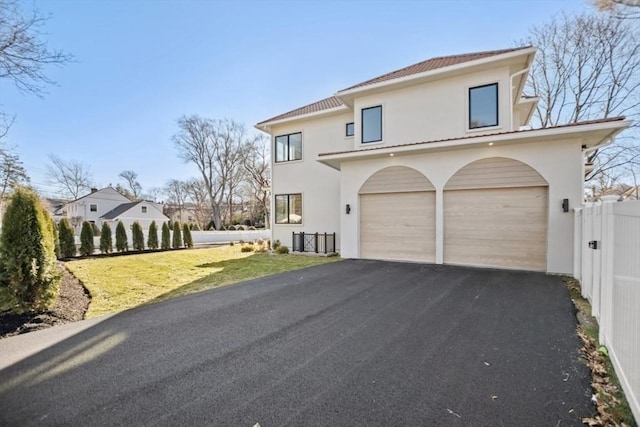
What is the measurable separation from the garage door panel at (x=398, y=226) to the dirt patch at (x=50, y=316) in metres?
7.61

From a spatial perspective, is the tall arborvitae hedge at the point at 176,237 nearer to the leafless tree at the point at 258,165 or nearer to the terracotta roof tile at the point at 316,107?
the terracotta roof tile at the point at 316,107

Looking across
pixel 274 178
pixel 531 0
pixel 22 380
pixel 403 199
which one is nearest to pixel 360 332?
pixel 22 380

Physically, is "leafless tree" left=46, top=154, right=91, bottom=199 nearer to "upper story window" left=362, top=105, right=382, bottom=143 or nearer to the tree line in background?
the tree line in background

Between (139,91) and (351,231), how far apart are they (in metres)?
15.0

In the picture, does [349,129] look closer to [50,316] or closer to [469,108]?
[469,108]

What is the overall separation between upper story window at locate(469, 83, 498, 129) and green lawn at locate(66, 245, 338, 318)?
7002 mm

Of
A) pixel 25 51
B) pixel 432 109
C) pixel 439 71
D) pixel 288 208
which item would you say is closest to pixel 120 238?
pixel 288 208

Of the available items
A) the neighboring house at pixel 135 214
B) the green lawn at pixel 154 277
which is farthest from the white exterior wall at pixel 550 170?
the neighboring house at pixel 135 214

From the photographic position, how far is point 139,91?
16.5m

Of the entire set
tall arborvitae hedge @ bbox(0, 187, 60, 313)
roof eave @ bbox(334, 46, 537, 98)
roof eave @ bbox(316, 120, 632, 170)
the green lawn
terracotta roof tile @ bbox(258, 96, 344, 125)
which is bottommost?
the green lawn

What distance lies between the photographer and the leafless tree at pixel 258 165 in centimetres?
3159

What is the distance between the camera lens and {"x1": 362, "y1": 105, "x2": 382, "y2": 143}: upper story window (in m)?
10.8

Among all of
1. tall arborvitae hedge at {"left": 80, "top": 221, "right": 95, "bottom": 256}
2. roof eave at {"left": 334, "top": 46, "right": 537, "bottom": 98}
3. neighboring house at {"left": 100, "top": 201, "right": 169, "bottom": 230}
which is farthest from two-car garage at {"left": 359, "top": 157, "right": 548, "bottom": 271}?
neighboring house at {"left": 100, "top": 201, "right": 169, "bottom": 230}

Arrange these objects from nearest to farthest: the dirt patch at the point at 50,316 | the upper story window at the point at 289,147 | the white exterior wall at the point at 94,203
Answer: the dirt patch at the point at 50,316, the upper story window at the point at 289,147, the white exterior wall at the point at 94,203
